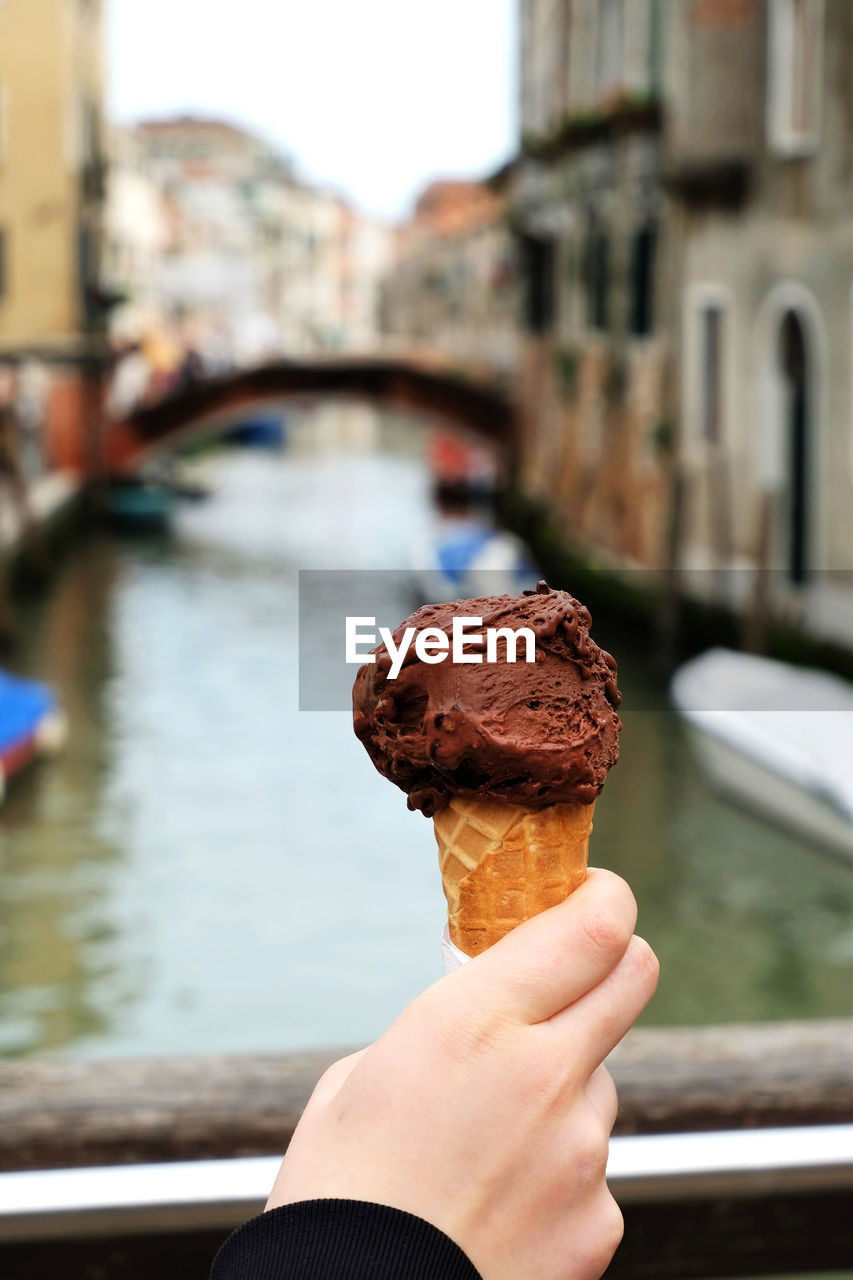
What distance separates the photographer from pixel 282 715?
8883mm

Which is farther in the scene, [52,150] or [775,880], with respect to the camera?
[52,150]

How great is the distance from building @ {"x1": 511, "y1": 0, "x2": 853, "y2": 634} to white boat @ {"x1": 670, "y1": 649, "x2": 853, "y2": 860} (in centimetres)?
142

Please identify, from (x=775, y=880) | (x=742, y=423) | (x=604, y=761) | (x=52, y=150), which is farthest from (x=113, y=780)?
(x=52, y=150)

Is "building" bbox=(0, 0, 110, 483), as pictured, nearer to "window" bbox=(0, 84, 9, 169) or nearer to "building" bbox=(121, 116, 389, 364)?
"window" bbox=(0, 84, 9, 169)

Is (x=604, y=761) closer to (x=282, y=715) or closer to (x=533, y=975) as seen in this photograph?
(x=533, y=975)

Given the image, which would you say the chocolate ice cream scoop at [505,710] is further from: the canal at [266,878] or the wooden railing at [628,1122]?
the canal at [266,878]

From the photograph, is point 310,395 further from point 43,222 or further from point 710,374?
point 710,374

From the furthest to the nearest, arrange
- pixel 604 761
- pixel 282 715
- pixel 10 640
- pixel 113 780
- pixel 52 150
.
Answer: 1. pixel 52 150
2. pixel 10 640
3. pixel 282 715
4. pixel 113 780
5. pixel 604 761

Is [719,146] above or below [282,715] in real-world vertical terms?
above

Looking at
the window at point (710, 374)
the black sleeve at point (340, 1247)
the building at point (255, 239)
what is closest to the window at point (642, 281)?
the window at point (710, 374)

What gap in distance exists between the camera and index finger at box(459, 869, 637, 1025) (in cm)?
70

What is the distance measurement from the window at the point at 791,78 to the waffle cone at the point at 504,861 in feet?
25.8

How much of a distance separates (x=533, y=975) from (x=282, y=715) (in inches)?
324

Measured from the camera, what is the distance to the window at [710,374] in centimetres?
976
